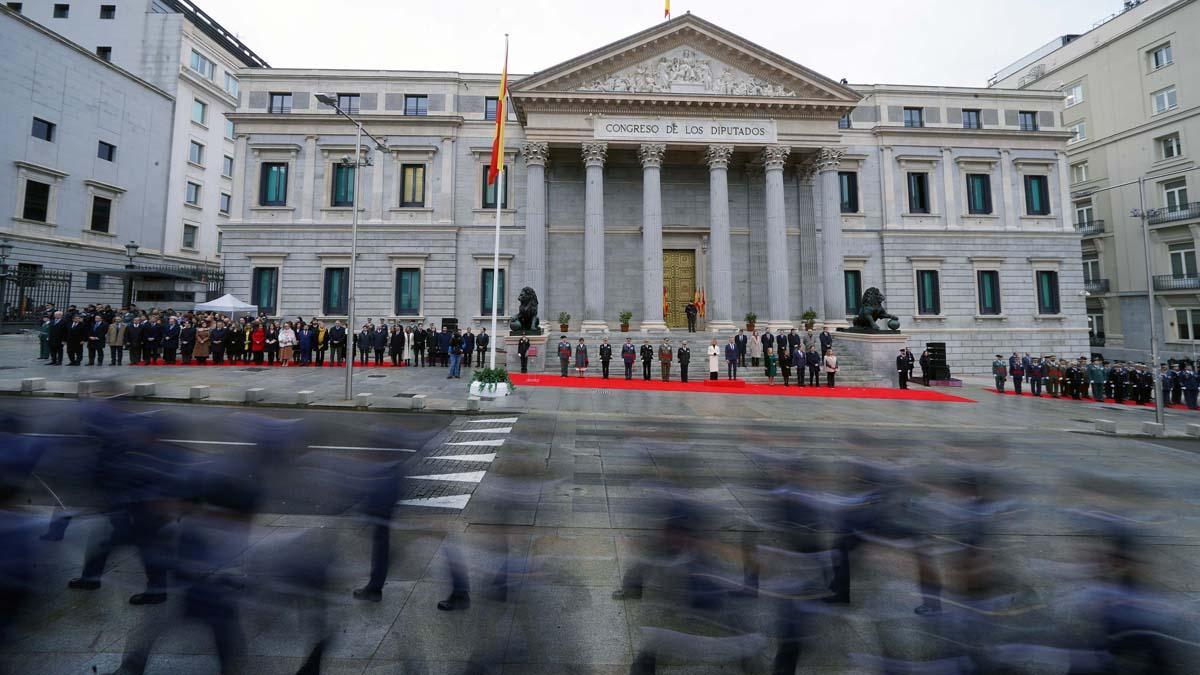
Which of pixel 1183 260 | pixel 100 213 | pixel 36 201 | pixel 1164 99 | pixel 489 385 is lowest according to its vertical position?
pixel 489 385

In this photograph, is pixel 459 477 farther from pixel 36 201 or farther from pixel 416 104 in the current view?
pixel 36 201

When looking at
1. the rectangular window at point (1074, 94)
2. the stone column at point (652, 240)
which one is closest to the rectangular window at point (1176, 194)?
the rectangular window at point (1074, 94)

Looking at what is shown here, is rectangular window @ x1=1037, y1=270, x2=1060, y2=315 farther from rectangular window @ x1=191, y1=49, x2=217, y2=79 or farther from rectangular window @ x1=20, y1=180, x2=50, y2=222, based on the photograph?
rectangular window @ x1=191, y1=49, x2=217, y2=79

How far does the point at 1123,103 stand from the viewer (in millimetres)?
41656

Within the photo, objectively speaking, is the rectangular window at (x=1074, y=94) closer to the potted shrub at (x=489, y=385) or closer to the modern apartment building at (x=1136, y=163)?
the modern apartment building at (x=1136, y=163)

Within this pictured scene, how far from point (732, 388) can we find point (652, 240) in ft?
34.8

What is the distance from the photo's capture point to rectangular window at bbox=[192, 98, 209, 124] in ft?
145

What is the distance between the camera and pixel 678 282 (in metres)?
33.3

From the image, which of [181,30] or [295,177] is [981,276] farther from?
[181,30]

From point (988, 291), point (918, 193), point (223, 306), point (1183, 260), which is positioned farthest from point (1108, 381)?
point (223, 306)

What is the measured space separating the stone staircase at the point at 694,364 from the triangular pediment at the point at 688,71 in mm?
13834

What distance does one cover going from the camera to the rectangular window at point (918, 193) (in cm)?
3466

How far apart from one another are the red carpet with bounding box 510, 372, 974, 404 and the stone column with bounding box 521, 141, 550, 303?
7.77 meters

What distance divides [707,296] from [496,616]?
98.5 ft
